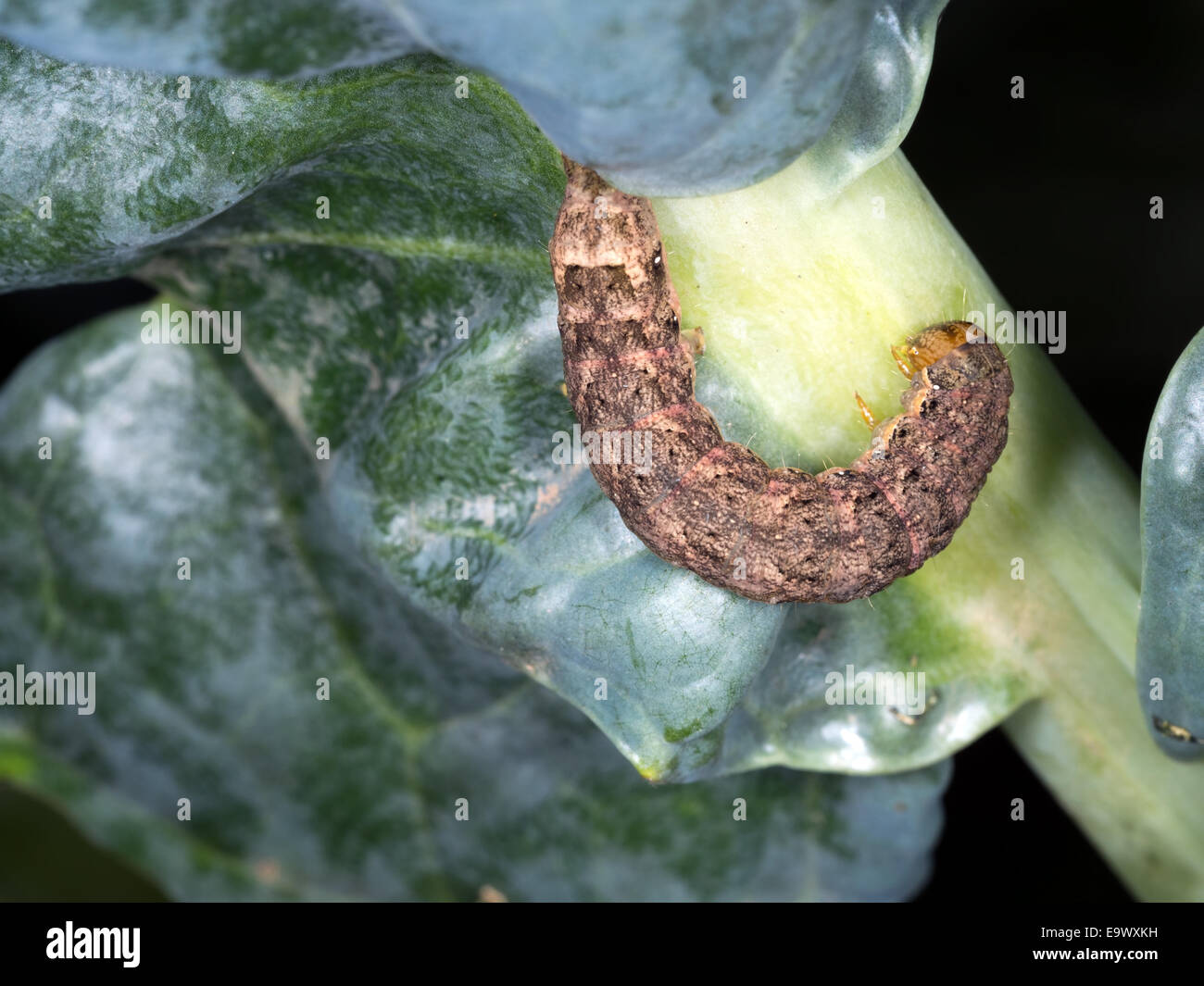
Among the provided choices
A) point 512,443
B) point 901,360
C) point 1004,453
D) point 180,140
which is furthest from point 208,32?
point 1004,453

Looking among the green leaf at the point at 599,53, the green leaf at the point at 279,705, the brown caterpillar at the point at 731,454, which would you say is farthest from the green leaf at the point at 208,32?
the green leaf at the point at 279,705

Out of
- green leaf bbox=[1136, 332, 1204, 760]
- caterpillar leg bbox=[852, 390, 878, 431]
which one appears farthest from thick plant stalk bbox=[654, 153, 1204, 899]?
green leaf bbox=[1136, 332, 1204, 760]

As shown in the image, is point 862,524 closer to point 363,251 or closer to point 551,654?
point 551,654

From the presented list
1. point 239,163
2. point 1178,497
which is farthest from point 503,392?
point 1178,497

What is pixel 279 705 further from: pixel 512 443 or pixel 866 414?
pixel 866 414

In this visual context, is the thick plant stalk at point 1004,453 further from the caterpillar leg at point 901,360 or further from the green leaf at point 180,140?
the green leaf at point 180,140

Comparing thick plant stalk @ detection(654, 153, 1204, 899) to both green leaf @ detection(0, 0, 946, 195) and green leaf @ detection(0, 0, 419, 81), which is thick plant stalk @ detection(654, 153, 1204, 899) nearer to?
green leaf @ detection(0, 0, 946, 195)
